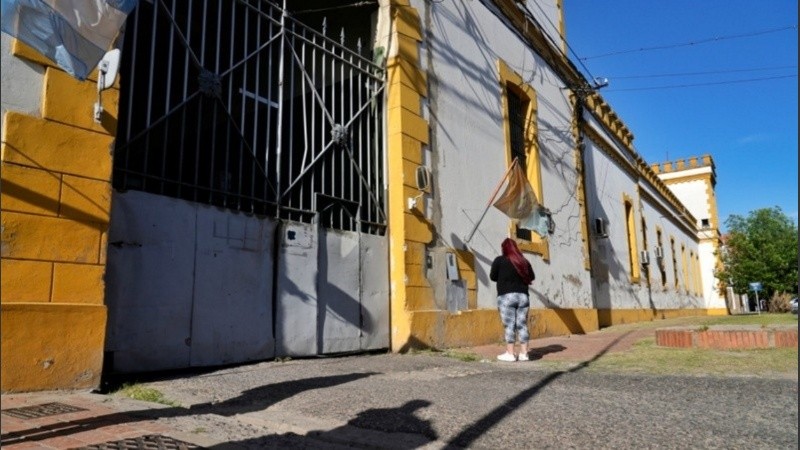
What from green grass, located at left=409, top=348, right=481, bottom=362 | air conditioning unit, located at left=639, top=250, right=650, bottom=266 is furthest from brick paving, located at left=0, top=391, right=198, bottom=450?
air conditioning unit, located at left=639, top=250, right=650, bottom=266

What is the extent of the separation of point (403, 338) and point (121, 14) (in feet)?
15.8

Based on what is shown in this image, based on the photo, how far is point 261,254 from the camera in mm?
5676

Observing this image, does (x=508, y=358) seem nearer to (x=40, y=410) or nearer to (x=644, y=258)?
(x=40, y=410)

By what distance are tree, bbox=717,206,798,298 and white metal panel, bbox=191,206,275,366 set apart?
102 ft

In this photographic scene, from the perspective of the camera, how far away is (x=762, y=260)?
1215 inches

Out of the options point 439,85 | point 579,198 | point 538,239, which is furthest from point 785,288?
point 439,85

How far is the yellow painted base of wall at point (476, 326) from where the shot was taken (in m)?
7.04

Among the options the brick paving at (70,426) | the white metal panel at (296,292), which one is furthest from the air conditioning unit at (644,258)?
the brick paving at (70,426)

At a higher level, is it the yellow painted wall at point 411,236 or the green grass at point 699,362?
the yellow painted wall at point 411,236

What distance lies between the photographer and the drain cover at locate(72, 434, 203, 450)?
2.52 meters

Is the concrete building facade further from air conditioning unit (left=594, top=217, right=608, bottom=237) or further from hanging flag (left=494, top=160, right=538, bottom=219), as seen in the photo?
air conditioning unit (left=594, top=217, right=608, bottom=237)

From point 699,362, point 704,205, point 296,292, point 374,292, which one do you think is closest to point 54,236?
point 296,292

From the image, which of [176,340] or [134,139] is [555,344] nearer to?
[176,340]

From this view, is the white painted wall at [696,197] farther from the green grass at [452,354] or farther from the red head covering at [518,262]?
the green grass at [452,354]
